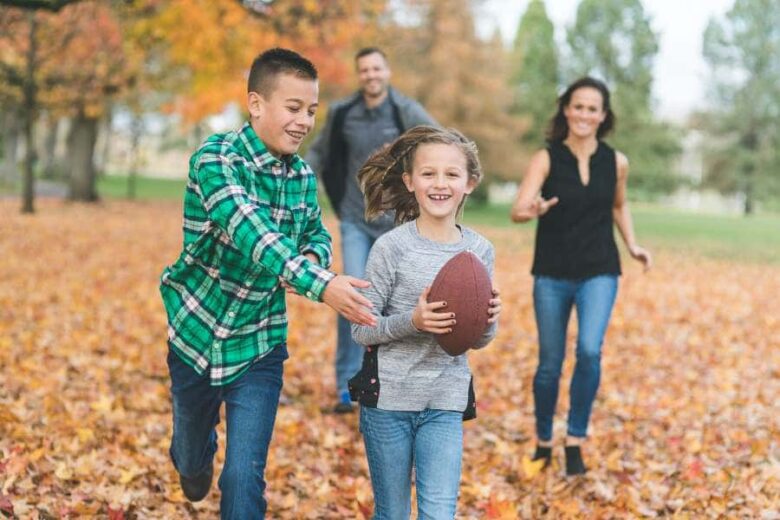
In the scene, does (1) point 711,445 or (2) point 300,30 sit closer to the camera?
(1) point 711,445

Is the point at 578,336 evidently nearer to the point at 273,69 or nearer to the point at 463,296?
the point at 463,296

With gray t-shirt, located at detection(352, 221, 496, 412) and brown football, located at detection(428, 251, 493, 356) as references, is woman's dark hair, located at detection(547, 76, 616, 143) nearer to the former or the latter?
gray t-shirt, located at detection(352, 221, 496, 412)

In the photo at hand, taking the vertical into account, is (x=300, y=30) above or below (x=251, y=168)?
above

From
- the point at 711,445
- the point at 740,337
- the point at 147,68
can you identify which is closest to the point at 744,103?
the point at 147,68

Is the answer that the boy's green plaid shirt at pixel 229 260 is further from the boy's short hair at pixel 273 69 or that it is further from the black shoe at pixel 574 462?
the black shoe at pixel 574 462

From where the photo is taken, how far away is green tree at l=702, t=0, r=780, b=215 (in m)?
60.8

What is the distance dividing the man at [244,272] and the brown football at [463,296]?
1.91 ft

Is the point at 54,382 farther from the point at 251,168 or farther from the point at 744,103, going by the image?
the point at 744,103

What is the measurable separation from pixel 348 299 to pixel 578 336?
2.86 m

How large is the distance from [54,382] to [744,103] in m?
62.7

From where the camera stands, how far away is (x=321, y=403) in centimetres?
725

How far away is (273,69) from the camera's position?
3.46 metres

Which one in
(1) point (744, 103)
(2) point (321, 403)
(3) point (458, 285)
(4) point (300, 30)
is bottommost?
(2) point (321, 403)

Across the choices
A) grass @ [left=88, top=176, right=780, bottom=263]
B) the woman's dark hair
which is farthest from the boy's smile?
grass @ [left=88, top=176, right=780, bottom=263]
